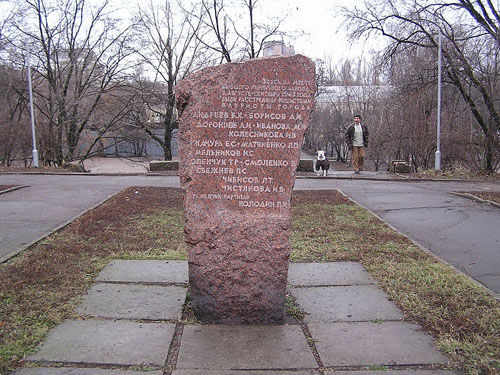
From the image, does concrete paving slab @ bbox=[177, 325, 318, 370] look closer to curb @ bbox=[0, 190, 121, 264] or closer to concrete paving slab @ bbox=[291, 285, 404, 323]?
concrete paving slab @ bbox=[291, 285, 404, 323]

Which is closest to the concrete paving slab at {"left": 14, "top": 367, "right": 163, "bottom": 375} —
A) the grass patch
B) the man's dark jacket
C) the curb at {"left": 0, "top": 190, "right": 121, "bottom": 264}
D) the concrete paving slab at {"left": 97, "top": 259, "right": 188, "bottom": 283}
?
the grass patch

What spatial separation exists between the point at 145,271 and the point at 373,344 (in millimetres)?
2654

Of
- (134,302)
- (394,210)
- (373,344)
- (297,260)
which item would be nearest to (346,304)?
(373,344)

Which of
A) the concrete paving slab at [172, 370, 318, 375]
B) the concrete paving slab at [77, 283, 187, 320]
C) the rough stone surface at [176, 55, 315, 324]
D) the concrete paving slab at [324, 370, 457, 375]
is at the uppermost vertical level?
the rough stone surface at [176, 55, 315, 324]


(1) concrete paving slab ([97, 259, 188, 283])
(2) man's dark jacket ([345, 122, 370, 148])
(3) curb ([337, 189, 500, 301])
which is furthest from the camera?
(2) man's dark jacket ([345, 122, 370, 148])

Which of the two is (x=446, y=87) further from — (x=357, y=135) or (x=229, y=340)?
(x=229, y=340)

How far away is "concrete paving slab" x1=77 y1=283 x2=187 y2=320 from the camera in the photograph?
4031mm

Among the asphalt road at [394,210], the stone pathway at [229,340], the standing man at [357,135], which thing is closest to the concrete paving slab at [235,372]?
the stone pathway at [229,340]

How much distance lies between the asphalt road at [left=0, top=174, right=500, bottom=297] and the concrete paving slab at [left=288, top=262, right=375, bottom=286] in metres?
1.21

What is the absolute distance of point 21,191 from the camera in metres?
11.1

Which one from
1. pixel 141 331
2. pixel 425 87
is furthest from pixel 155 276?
pixel 425 87

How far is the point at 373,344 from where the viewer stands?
11.6 feet

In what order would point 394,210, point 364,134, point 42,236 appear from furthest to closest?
point 364,134
point 394,210
point 42,236

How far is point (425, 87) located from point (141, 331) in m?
19.8
